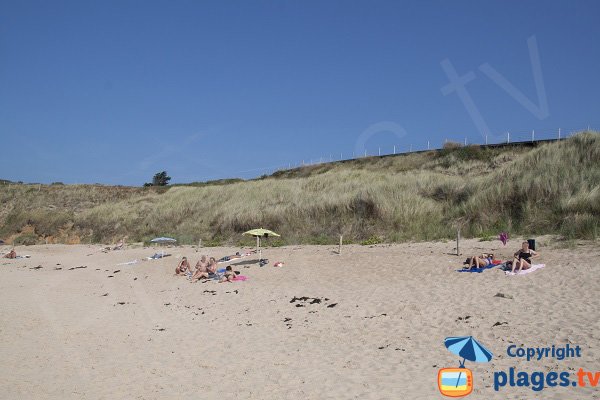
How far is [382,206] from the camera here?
22.8 metres

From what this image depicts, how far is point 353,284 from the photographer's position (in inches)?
491

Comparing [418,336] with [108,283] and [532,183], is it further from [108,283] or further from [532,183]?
[532,183]

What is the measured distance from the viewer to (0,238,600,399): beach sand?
6.50 metres

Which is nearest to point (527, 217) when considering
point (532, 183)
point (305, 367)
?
point (532, 183)

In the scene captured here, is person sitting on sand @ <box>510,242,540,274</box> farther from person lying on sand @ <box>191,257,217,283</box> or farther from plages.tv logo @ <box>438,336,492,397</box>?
person lying on sand @ <box>191,257,217,283</box>

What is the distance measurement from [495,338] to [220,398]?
4.24m

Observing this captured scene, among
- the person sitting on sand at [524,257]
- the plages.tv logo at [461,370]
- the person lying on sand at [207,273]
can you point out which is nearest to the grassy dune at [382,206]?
the person sitting on sand at [524,257]

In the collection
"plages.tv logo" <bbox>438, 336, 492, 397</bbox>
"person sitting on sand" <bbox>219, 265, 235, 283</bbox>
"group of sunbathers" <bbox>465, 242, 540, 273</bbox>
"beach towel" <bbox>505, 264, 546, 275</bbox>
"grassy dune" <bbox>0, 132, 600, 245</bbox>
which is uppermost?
"grassy dune" <bbox>0, 132, 600, 245</bbox>

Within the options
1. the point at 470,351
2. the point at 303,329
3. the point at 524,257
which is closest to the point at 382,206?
the point at 524,257

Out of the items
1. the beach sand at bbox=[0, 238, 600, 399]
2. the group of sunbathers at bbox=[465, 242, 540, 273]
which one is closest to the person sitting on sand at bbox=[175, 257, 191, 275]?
the beach sand at bbox=[0, 238, 600, 399]

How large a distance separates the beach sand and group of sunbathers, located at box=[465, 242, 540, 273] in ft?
1.23

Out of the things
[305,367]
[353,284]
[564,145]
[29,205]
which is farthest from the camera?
[29,205]

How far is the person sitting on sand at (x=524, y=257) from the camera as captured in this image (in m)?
11.6

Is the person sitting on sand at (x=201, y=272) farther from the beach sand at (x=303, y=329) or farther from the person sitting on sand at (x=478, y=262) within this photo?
the person sitting on sand at (x=478, y=262)
